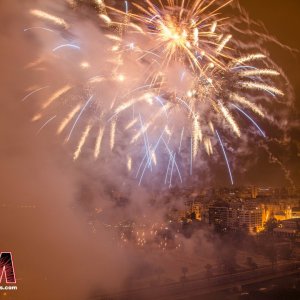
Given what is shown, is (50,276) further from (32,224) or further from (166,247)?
(166,247)

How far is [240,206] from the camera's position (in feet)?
80.2

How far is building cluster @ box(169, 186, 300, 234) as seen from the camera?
19.1 metres

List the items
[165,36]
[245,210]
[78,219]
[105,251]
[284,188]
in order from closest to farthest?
[165,36], [78,219], [105,251], [245,210], [284,188]

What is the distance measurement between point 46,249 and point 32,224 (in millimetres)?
543

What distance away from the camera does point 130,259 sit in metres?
9.25

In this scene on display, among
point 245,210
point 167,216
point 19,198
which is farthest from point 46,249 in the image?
point 245,210

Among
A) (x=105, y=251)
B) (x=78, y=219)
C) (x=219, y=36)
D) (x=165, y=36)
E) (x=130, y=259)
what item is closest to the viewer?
(x=165, y=36)

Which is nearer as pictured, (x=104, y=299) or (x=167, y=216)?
(x=104, y=299)

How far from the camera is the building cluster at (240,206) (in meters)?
19.1

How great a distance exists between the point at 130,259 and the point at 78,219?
2.37m

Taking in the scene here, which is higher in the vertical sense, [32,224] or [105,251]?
[32,224]

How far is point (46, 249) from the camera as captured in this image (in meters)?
7.00

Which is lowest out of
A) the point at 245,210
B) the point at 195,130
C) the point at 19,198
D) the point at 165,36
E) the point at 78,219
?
the point at 245,210

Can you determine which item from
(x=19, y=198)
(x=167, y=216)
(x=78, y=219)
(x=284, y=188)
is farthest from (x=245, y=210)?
(x=19, y=198)
